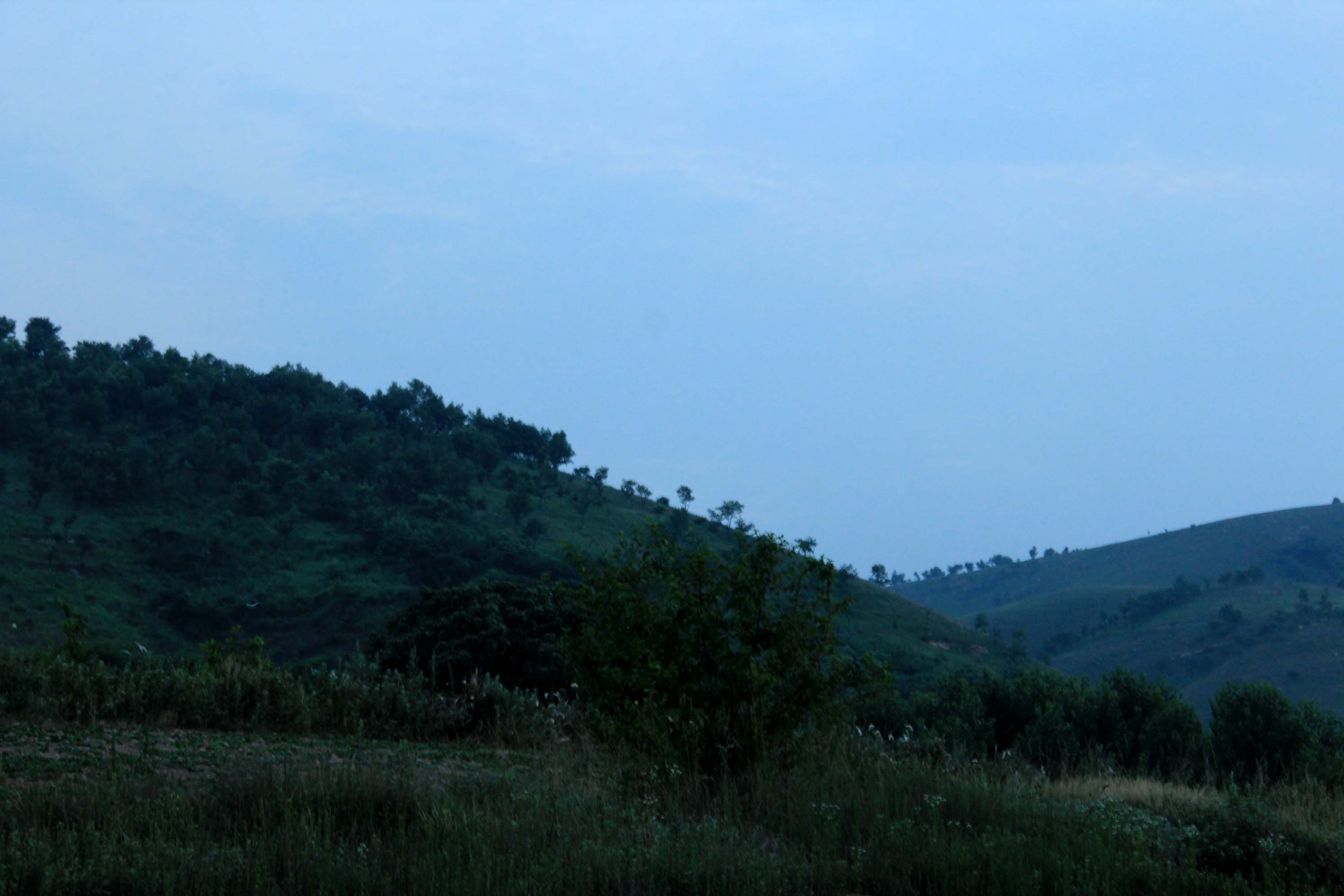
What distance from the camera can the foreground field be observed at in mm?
5008

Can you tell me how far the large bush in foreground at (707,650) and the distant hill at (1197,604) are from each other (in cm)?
3537

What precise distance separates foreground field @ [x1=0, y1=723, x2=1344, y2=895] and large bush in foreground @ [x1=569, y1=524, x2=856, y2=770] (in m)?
0.30

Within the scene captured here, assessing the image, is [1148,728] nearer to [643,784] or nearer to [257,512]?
[643,784]

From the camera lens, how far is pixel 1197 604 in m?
72.8

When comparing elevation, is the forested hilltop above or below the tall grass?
above

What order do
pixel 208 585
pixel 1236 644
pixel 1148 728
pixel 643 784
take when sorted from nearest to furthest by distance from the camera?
pixel 643 784
pixel 1148 728
pixel 208 585
pixel 1236 644

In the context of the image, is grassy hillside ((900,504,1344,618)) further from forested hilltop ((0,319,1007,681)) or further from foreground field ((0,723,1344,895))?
foreground field ((0,723,1344,895))

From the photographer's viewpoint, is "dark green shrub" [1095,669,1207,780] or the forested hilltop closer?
"dark green shrub" [1095,669,1207,780]

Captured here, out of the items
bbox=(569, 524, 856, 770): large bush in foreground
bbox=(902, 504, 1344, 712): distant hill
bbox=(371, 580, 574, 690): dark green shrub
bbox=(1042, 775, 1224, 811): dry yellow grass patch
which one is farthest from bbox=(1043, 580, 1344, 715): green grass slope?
bbox=(569, 524, 856, 770): large bush in foreground

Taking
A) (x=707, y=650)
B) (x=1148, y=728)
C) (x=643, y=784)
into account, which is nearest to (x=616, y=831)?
(x=643, y=784)

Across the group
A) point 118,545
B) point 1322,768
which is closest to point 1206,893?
point 1322,768

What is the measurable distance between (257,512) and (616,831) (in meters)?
48.7

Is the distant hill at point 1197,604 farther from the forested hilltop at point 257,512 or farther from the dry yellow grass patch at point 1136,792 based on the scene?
the dry yellow grass patch at point 1136,792

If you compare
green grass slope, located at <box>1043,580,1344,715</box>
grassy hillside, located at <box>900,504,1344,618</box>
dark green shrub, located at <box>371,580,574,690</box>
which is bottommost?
green grass slope, located at <box>1043,580,1344,715</box>
